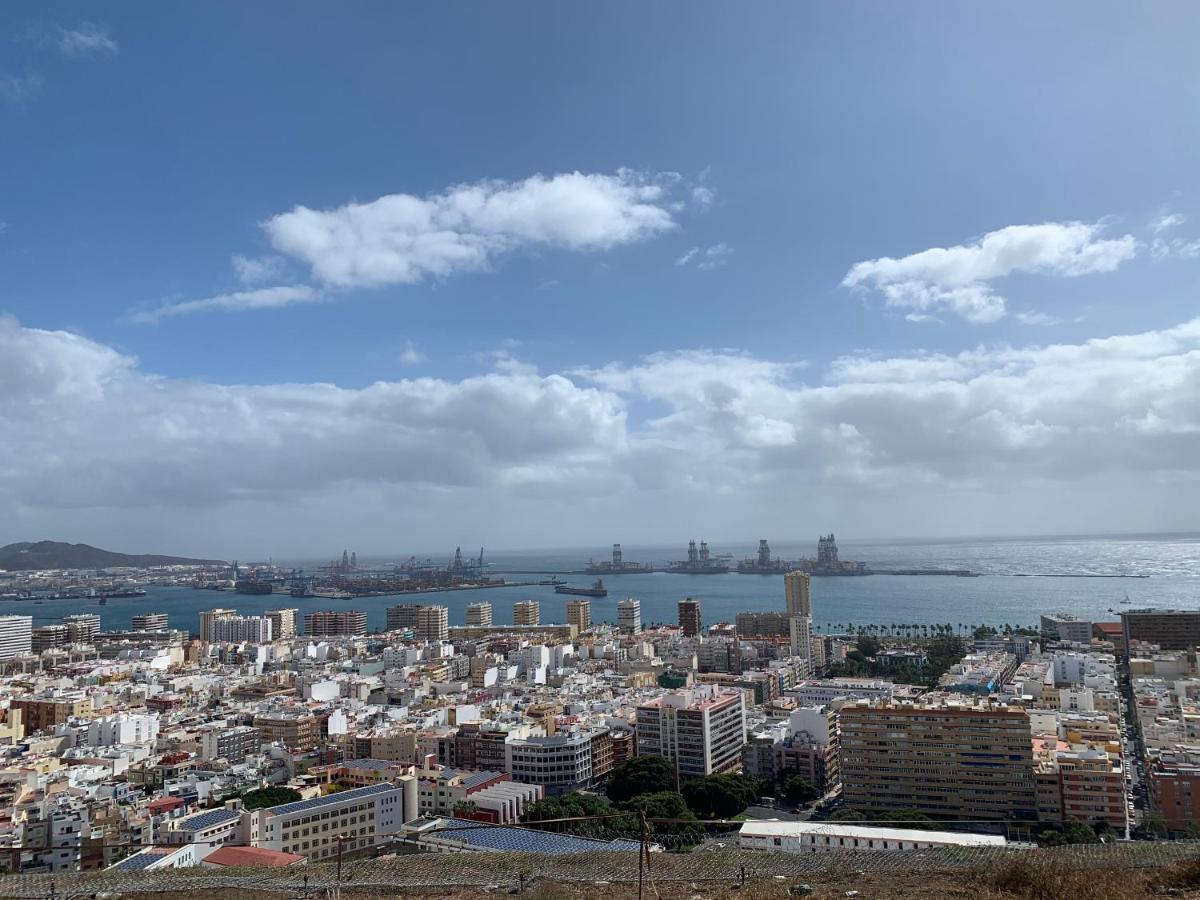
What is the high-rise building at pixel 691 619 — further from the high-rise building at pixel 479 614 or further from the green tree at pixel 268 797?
the green tree at pixel 268 797

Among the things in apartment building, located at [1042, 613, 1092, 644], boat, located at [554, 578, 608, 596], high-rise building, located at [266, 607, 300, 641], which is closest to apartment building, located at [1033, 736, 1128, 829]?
apartment building, located at [1042, 613, 1092, 644]

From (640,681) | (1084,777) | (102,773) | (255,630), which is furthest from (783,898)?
(255,630)

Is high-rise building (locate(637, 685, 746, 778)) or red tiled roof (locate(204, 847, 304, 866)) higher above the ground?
red tiled roof (locate(204, 847, 304, 866))

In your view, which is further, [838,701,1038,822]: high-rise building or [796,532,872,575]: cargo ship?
[796,532,872,575]: cargo ship

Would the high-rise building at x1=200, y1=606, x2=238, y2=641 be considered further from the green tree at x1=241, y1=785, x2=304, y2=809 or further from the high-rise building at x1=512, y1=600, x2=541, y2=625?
the green tree at x1=241, y1=785, x2=304, y2=809

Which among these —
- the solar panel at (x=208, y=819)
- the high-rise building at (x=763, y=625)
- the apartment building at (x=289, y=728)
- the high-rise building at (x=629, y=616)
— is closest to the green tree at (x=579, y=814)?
the solar panel at (x=208, y=819)

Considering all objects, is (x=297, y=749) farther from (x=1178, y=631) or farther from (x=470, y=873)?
(x=1178, y=631)

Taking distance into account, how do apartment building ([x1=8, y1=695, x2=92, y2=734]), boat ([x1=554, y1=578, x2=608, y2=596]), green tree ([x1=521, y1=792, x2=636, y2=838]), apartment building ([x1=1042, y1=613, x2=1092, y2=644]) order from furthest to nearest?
boat ([x1=554, y1=578, x2=608, y2=596]), apartment building ([x1=1042, y1=613, x2=1092, y2=644]), apartment building ([x1=8, y1=695, x2=92, y2=734]), green tree ([x1=521, y1=792, x2=636, y2=838])
